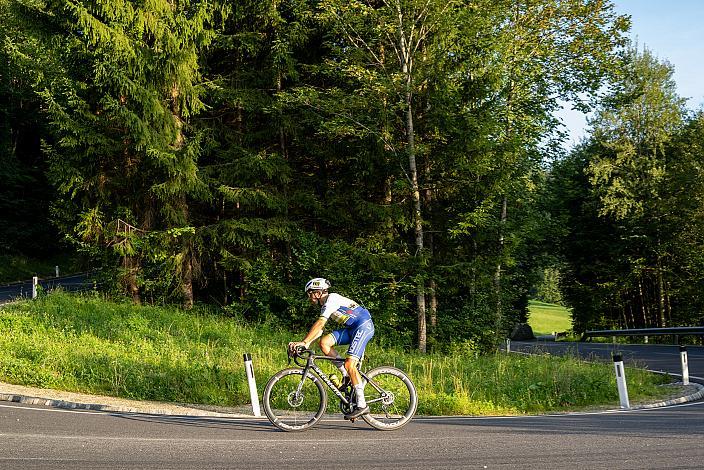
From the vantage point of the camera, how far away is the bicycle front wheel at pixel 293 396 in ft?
28.7

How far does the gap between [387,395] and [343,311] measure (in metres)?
1.32

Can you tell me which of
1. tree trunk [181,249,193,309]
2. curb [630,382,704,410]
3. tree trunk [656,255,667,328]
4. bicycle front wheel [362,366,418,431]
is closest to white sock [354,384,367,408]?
bicycle front wheel [362,366,418,431]

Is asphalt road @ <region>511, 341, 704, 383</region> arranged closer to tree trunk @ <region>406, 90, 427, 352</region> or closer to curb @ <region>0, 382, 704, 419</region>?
curb @ <region>0, 382, 704, 419</region>

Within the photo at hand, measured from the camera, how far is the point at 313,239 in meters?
23.0

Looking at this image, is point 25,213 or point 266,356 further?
point 25,213

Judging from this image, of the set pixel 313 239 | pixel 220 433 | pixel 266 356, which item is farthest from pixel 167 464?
pixel 313 239

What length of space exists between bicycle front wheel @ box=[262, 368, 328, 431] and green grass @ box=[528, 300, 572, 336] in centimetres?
6028

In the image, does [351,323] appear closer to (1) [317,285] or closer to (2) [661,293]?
(1) [317,285]

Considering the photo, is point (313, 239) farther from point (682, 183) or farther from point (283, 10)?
point (682, 183)

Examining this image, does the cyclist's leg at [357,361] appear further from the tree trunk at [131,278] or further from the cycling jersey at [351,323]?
the tree trunk at [131,278]

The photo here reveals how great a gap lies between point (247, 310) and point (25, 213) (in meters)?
29.9

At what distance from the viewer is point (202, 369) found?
1288 cm

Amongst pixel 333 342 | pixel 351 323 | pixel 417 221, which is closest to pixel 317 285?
pixel 351 323

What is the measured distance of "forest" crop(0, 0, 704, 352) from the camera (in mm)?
21000
